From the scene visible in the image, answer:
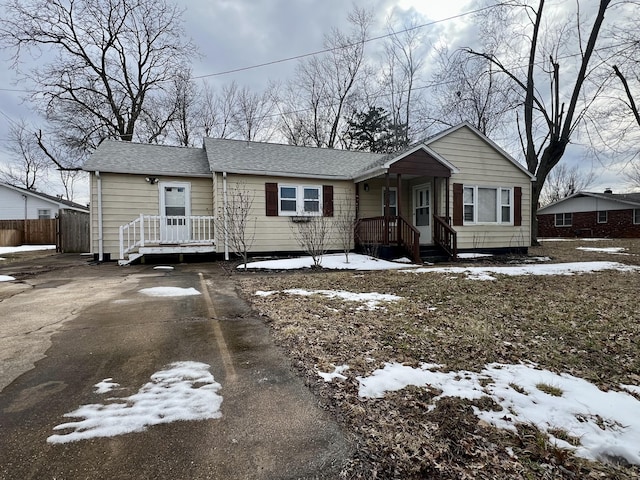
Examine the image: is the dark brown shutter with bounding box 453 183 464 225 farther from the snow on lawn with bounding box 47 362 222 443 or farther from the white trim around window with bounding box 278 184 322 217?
the snow on lawn with bounding box 47 362 222 443

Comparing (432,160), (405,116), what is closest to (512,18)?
(405,116)

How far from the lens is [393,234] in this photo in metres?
11.2

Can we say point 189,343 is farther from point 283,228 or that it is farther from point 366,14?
point 366,14

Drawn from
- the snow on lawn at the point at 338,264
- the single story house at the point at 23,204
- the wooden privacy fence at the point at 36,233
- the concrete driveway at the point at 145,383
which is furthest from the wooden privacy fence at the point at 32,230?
the concrete driveway at the point at 145,383

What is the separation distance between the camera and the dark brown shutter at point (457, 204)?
1219 cm

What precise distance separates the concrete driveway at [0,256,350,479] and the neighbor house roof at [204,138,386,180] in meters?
7.24

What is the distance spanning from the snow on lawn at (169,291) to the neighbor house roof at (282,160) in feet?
18.9

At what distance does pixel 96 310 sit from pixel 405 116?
24.5 m

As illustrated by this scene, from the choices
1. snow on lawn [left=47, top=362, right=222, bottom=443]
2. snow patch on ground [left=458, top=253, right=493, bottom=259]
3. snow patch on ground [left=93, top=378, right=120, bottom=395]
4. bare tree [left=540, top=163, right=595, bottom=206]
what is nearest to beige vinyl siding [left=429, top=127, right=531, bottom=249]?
snow patch on ground [left=458, top=253, right=493, bottom=259]

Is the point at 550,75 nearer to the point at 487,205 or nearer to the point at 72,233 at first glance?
the point at 487,205

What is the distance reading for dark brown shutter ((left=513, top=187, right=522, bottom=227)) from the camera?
13.1 m

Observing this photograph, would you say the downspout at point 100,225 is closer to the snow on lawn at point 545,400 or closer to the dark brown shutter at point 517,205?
the snow on lawn at point 545,400

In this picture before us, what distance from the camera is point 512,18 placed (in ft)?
53.7

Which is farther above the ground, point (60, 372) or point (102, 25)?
point (102, 25)
